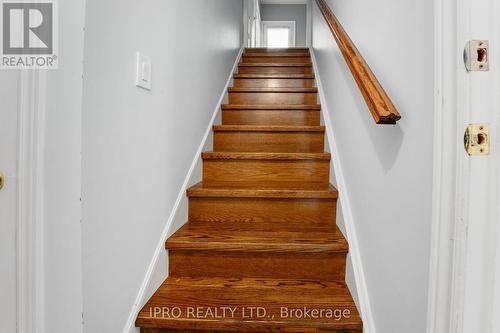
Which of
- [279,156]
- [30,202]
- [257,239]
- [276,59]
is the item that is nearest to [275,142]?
[279,156]

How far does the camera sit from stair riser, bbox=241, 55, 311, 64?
131 inches

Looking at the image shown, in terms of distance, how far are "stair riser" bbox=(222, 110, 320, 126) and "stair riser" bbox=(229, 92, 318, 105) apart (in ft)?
0.99

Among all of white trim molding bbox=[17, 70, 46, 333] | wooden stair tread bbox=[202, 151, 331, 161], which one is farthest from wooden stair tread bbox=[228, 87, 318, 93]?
white trim molding bbox=[17, 70, 46, 333]

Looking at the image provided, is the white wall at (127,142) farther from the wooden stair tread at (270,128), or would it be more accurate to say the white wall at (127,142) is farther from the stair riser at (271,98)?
the stair riser at (271,98)

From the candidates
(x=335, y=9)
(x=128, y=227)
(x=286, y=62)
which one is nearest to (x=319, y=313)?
(x=128, y=227)

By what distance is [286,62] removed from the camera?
3.33m

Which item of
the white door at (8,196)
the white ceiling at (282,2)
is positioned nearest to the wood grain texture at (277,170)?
the white door at (8,196)

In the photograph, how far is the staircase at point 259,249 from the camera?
97 cm

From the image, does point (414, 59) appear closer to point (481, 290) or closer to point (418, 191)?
point (418, 191)

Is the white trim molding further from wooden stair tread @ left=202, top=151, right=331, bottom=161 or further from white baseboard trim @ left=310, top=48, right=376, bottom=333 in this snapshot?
wooden stair tread @ left=202, top=151, right=331, bottom=161

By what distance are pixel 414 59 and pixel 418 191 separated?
1.08 feet

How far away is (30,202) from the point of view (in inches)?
21.1

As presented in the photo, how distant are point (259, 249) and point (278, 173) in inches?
22.2

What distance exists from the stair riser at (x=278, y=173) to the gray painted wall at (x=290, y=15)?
19.9 feet
